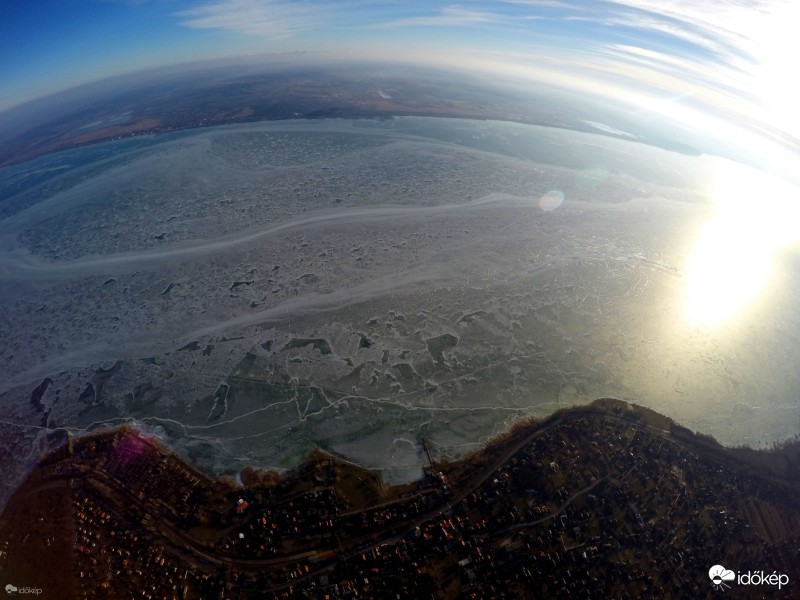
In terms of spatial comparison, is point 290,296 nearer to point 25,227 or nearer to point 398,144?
point 25,227

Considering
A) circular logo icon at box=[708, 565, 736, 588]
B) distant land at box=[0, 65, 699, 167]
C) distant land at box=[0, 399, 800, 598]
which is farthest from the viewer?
distant land at box=[0, 65, 699, 167]

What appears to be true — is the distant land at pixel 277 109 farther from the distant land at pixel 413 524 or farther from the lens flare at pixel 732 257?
the distant land at pixel 413 524

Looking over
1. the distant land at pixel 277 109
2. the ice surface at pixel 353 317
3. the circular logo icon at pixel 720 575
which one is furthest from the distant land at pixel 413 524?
the distant land at pixel 277 109

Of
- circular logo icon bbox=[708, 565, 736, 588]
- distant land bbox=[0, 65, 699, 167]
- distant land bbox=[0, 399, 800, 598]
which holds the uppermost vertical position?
distant land bbox=[0, 65, 699, 167]

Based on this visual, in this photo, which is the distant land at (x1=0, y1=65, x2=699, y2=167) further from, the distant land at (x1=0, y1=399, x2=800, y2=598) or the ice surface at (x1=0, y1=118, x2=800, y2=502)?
the distant land at (x1=0, y1=399, x2=800, y2=598)

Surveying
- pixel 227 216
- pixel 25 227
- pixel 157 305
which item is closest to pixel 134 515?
pixel 157 305

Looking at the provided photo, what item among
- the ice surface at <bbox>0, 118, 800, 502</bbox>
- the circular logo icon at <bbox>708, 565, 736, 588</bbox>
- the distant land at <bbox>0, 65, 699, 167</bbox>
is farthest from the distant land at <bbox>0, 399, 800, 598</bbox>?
the distant land at <bbox>0, 65, 699, 167</bbox>
